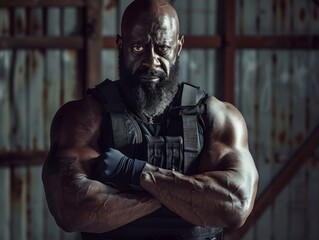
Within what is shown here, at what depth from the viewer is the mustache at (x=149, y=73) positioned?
3.19 m

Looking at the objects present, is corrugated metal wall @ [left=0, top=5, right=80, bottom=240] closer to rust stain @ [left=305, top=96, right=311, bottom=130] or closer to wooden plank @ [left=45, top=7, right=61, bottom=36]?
wooden plank @ [left=45, top=7, right=61, bottom=36]

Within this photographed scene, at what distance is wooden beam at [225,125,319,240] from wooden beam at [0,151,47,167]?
73.9 inches

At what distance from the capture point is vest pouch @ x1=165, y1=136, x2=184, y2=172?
3178 mm

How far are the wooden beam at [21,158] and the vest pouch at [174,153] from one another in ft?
12.8

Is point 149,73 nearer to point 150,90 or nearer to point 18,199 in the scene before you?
point 150,90

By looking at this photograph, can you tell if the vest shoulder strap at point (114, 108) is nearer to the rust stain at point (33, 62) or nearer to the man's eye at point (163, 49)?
the man's eye at point (163, 49)

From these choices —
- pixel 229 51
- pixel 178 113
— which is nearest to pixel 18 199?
pixel 229 51

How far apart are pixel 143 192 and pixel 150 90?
428 mm

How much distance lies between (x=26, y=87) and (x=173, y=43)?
3872mm

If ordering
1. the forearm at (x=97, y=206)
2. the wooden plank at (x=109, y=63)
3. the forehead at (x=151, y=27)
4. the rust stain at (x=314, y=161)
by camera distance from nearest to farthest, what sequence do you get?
the forearm at (x=97, y=206), the forehead at (x=151, y=27), the wooden plank at (x=109, y=63), the rust stain at (x=314, y=161)

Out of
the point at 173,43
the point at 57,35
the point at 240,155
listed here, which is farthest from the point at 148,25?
the point at 57,35

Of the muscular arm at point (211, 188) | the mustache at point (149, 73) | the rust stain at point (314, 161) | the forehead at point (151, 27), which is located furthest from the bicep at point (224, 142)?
the rust stain at point (314, 161)

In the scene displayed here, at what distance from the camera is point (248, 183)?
3.17m

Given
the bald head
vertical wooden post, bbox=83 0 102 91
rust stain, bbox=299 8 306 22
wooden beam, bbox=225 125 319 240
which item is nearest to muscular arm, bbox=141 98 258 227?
the bald head
